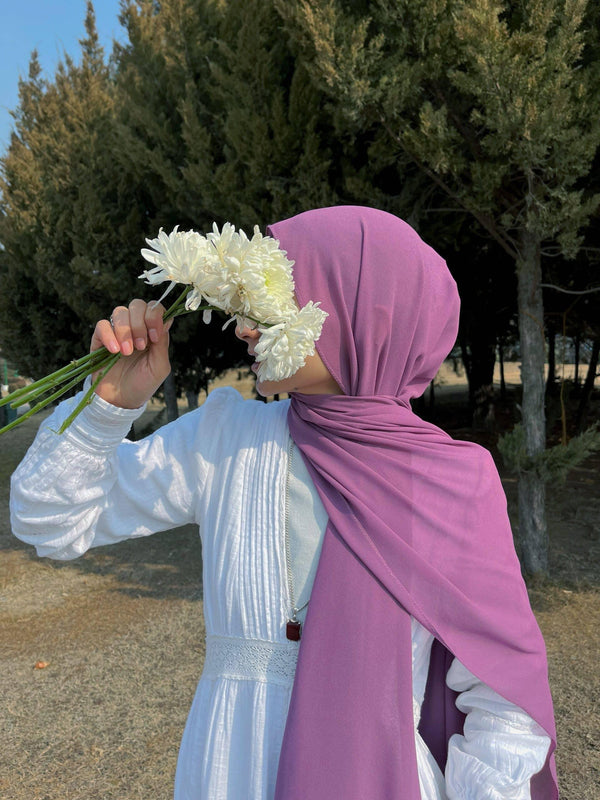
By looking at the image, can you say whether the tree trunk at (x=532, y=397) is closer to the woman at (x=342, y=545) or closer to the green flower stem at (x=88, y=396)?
the woman at (x=342, y=545)

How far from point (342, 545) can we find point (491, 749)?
18.2 inches

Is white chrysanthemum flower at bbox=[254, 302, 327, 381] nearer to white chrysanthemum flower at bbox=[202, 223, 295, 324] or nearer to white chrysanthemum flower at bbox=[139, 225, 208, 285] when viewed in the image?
white chrysanthemum flower at bbox=[202, 223, 295, 324]

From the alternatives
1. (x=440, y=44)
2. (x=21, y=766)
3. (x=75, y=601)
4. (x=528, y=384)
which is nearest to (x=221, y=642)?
(x=21, y=766)

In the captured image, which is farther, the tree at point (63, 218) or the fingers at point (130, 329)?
the tree at point (63, 218)

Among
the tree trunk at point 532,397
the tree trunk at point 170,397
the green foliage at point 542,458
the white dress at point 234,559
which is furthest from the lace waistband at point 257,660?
the tree trunk at point 170,397

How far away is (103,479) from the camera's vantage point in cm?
144

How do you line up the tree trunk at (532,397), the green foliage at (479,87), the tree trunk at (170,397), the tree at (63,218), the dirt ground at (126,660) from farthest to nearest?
the tree trunk at (170,397)
the tree at (63,218)
the tree trunk at (532,397)
the green foliage at (479,87)
the dirt ground at (126,660)

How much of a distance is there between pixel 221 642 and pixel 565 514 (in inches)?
277

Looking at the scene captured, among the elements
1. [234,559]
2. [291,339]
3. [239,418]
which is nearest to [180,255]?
[291,339]

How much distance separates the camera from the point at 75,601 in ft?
19.7

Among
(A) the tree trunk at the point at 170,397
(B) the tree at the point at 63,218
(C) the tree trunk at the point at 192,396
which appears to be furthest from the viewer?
(C) the tree trunk at the point at 192,396

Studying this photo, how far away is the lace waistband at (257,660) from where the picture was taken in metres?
1.35

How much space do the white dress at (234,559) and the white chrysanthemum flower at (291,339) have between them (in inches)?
11.5

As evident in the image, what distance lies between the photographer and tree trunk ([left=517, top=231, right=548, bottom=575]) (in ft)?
17.3
